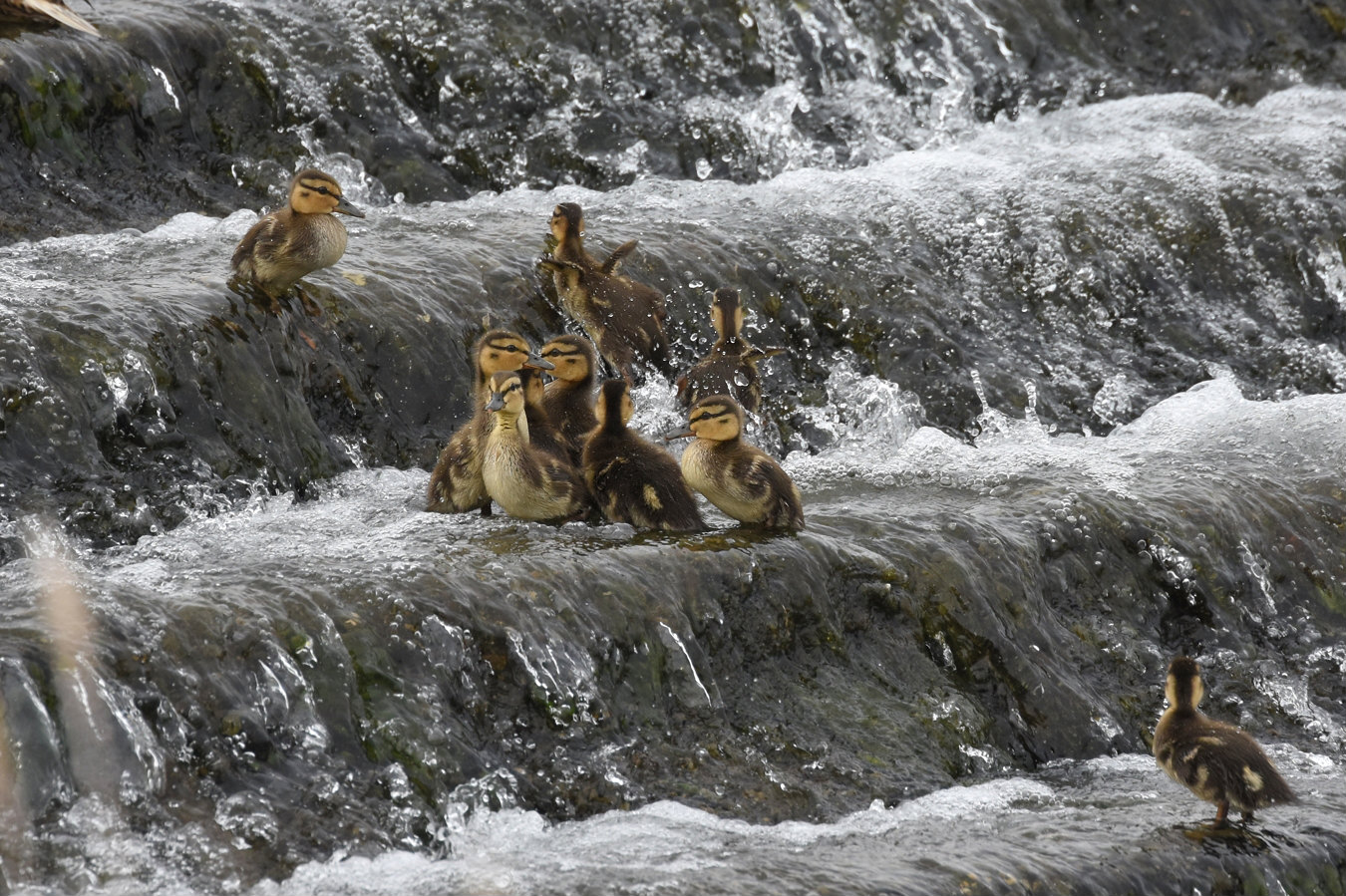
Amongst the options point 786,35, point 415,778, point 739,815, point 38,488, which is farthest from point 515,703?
point 786,35

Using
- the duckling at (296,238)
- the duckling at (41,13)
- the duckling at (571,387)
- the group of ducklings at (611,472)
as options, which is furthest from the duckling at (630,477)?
the duckling at (41,13)

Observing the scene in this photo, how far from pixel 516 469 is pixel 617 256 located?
10.3 ft

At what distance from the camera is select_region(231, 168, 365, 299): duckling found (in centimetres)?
811

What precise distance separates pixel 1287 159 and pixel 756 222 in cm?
539

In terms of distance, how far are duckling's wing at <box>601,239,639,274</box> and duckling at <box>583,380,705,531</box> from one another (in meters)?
2.48

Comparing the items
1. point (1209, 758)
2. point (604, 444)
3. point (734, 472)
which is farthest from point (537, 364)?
point (1209, 758)

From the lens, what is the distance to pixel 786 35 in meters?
14.5

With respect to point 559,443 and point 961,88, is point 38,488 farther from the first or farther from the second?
point 961,88

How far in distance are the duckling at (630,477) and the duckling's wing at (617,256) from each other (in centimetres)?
248

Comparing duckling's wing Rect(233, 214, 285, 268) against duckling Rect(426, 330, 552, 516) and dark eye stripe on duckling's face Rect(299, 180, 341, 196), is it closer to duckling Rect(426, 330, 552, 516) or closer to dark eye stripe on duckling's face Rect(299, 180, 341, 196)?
dark eye stripe on duckling's face Rect(299, 180, 341, 196)

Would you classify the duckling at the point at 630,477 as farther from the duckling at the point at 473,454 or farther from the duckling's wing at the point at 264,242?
the duckling's wing at the point at 264,242

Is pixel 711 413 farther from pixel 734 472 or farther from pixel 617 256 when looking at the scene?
pixel 617 256

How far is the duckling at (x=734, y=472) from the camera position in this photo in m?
6.73

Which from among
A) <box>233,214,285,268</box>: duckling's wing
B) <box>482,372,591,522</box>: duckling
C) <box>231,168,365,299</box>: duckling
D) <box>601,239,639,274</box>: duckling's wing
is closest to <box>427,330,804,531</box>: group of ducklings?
<box>482,372,591,522</box>: duckling
